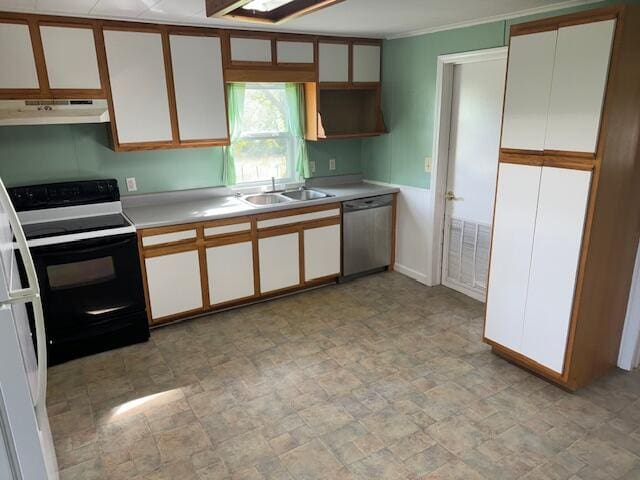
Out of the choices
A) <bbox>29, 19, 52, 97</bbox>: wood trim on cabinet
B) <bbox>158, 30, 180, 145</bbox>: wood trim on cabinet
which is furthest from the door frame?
<bbox>29, 19, 52, 97</bbox>: wood trim on cabinet

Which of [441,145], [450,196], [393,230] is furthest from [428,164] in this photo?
[393,230]

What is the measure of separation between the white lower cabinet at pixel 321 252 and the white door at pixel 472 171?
3.38 feet

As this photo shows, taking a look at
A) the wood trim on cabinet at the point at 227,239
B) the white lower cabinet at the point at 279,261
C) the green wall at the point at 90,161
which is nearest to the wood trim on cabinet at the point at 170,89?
the green wall at the point at 90,161

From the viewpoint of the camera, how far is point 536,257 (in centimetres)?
263

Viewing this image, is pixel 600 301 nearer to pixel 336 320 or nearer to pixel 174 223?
pixel 336 320

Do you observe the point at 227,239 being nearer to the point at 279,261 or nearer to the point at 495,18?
the point at 279,261

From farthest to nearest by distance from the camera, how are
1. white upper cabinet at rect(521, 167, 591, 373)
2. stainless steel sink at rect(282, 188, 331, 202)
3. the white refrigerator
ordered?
stainless steel sink at rect(282, 188, 331, 202)
white upper cabinet at rect(521, 167, 591, 373)
the white refrigerator

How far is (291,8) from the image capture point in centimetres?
221

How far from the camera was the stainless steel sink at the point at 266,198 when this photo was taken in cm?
414

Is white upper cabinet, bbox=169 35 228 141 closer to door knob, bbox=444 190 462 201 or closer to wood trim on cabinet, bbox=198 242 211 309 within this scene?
wood trim on cabinet, bbox=198 242 211 309

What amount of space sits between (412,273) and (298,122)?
1.86 meters

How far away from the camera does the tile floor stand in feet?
7.08

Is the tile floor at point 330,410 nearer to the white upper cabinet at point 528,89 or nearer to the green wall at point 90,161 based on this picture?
the green wall at point 90,161

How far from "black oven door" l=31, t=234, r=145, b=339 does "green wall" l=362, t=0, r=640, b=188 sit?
8.38 ft
